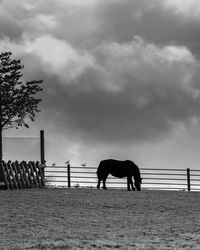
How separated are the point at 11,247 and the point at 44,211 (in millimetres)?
7356

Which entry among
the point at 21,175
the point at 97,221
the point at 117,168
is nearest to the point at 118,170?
the point at 117,168

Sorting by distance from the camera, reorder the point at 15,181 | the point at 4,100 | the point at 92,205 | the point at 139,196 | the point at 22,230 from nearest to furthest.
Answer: the point at 22,230
the point at 92,205
the point at 139,196
the point at 15,181
the point at 4,100

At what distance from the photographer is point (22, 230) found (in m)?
16.1

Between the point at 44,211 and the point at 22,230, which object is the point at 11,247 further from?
the point at 44,211

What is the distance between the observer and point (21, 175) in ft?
107

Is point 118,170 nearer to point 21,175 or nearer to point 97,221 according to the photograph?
point 21,175

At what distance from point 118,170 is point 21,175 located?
544 centimetres

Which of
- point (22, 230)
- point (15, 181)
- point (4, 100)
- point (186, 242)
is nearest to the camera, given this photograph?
point (186, 242)

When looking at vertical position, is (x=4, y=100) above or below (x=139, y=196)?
above

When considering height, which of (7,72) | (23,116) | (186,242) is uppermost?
(7,72)

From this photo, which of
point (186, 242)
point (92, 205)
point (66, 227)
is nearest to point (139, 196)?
point (92, 205)

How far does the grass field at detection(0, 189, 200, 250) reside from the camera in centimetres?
1399

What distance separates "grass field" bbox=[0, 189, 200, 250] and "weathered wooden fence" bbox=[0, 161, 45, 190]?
4.27m

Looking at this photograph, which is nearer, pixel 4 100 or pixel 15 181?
pixel 15 181
